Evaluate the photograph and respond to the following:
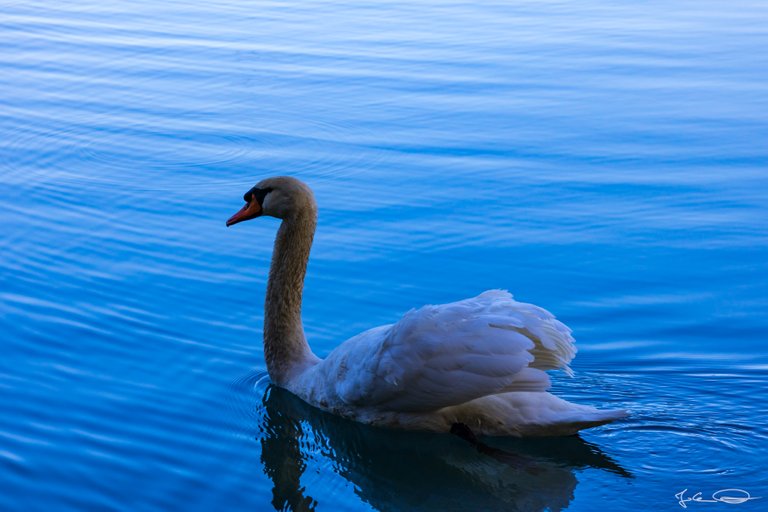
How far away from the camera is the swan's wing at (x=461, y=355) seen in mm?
5863

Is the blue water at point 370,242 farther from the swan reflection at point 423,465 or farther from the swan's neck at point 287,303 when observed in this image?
the swan's neck at point 287,303

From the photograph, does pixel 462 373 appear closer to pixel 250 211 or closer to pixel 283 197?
pixel 283 197

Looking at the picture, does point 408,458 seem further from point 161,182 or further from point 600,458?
point 161,182

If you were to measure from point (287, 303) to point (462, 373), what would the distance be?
169 cm

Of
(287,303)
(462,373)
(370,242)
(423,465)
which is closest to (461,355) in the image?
(462,373)

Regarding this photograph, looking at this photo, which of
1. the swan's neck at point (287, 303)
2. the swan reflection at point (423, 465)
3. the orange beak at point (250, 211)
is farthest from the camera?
the orange beak at point (250, 211)

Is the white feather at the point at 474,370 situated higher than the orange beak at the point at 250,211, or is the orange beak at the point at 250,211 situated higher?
the orange beak at the point at 250,211

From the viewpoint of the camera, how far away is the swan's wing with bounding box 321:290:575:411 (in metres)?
5.86

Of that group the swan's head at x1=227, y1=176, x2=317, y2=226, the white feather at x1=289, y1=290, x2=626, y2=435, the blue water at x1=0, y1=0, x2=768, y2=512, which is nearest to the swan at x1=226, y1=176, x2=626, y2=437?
the white feather at x1=289, y1=290, x2=626, y2=435

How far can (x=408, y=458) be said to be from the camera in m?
6.14

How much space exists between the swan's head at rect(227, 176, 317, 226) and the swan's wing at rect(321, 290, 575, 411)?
50.8 inches

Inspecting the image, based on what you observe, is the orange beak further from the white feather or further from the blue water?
the white feather

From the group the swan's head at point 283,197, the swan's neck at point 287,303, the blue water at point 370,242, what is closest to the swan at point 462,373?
the blue water at point 370,242

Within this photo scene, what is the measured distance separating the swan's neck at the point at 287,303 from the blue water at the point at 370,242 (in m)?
0.22
